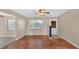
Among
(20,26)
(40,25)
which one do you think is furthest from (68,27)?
(20,26)

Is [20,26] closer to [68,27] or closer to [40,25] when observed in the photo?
[40,25]

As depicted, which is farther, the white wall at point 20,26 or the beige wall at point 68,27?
the white wall at point 20,26

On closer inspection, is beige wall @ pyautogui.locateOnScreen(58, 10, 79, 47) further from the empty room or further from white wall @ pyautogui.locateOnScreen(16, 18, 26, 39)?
white wall @ pyautogui.locateOnScreen(16, 18, 26, 39)

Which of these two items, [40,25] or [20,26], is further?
[20,26]

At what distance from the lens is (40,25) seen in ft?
7.79

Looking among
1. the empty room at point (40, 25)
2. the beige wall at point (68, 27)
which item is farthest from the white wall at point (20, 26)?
the beige wall at point (68, 27)

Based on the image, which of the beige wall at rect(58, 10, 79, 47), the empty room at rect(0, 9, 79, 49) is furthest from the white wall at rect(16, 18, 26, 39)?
the beige wall at rect(58, 10, 79, 47)

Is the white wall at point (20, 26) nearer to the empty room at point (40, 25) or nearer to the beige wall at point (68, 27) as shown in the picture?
the empty room at point (40, 25)

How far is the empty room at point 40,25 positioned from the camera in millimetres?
1863

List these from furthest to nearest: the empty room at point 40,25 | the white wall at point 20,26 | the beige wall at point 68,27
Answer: the white wall at point 20,26 < the beige wall at point 68,27 < the empty room at point 40,25
